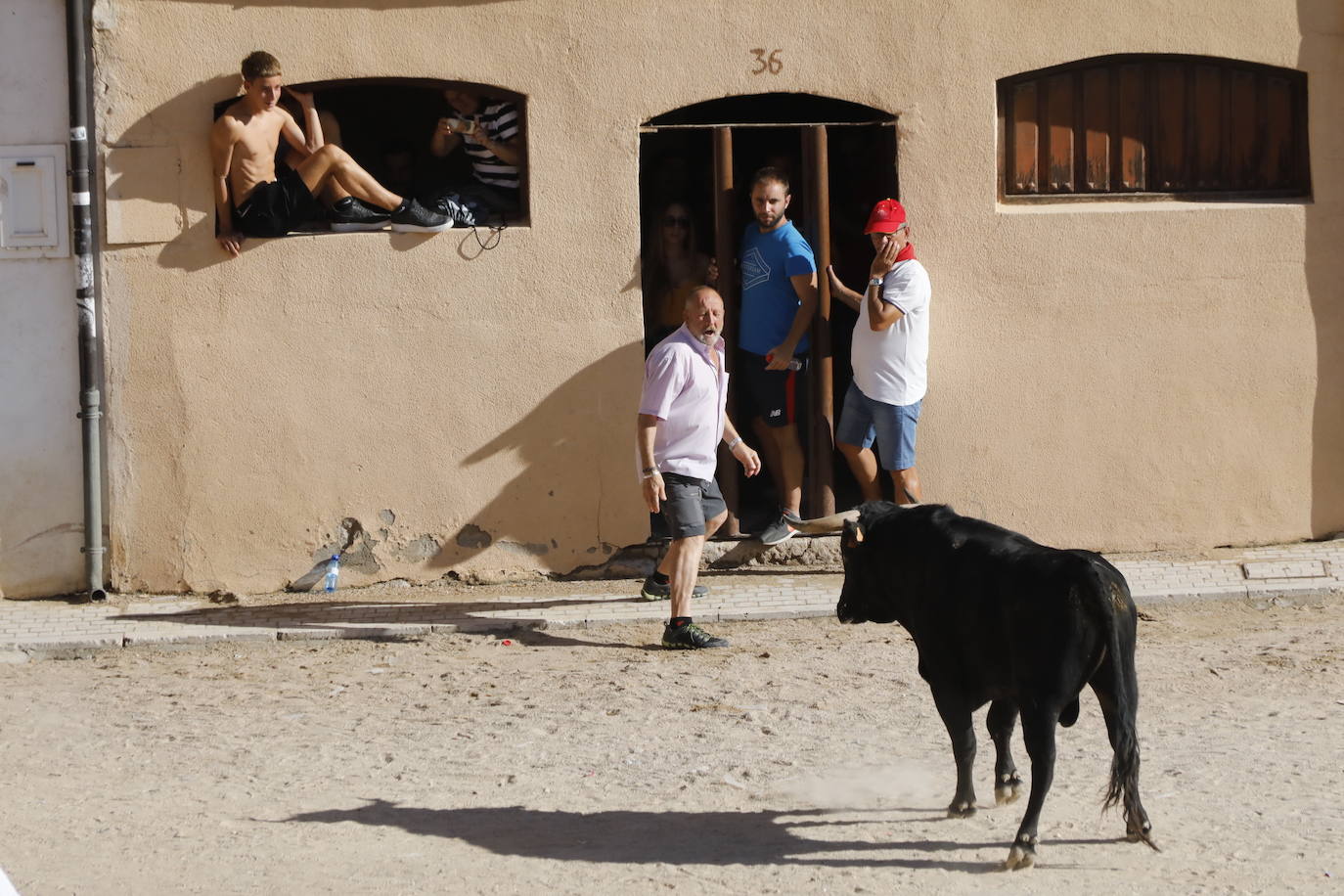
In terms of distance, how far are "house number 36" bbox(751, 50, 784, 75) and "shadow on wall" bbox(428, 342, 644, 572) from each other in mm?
1707

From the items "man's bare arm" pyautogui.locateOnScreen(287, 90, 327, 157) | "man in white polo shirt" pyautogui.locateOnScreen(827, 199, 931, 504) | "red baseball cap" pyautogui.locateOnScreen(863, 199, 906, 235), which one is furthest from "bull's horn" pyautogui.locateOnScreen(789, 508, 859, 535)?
"man's bare arm" pyautogui.locateOnScreen(287, 90, 327, 157)

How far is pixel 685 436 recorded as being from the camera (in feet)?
27.2

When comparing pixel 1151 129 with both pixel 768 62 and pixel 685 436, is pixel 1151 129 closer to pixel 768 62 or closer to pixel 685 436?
pixel 768 62

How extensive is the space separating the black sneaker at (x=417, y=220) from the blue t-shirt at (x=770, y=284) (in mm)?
1731

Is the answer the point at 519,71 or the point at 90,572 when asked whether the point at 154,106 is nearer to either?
the point at 519,71

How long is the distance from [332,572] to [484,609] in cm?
101

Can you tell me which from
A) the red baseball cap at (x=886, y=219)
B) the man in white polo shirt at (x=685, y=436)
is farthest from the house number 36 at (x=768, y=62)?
the man in white polo shirt at (x=685, y=436)

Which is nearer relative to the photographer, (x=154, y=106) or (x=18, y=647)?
(x=18, y=647)

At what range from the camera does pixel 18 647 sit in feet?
27.8

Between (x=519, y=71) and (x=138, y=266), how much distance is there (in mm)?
2339

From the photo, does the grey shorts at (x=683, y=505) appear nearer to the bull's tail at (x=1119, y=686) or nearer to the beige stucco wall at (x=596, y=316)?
the beige stucco wall at (x=596, y=316)

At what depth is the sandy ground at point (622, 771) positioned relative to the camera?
5.31 m

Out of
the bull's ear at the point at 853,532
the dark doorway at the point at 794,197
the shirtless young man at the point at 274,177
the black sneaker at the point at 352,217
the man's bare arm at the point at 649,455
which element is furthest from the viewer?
the dark doorway at the point at 794,197

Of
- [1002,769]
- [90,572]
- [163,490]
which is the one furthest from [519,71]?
[1002,769]
